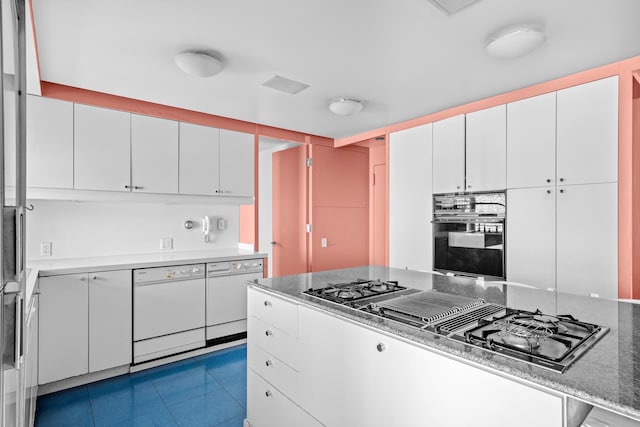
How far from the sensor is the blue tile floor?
228 cm

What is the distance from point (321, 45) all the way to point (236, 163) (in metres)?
1.90

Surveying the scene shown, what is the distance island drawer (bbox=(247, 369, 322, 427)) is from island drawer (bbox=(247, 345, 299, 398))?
0.04 meters

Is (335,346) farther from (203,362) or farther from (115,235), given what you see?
(115,235)

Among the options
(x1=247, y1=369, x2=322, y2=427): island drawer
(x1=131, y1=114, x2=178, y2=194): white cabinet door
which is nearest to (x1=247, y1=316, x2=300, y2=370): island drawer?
(x1=247, y1=369, x2=322, y2=427): island drawer

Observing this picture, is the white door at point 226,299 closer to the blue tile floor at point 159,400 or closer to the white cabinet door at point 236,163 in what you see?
the blue tile floor at point 159,400

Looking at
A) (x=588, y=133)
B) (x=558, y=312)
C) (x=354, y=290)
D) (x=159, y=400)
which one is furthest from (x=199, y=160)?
(x=588, y=133)

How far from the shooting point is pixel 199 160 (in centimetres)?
360

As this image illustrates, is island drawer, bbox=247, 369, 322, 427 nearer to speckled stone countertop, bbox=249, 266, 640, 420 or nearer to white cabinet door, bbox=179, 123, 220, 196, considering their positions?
speckled stone countertop, bbox=249, 266, 640, 420

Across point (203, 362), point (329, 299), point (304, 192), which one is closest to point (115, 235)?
point (203, 362)

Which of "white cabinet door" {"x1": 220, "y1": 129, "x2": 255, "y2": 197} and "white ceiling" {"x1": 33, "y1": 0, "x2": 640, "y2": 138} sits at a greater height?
"white ceiling" {"x1": 33, "y1": 0, "x2": 640, "y2": 138}

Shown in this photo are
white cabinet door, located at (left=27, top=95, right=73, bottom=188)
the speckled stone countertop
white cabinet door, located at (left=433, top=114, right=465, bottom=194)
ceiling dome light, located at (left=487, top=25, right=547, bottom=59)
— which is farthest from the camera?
white cabinet door, located at (left=433, top=114, right=465, bottom=194)

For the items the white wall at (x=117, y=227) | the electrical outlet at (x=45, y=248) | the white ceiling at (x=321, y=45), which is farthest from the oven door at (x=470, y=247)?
the electrical outlet at (x=45, y=248)

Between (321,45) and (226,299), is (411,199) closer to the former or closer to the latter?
(321,45)

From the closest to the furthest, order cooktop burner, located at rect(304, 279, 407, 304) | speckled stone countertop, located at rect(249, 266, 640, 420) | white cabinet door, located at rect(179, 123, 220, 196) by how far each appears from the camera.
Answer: speckled stone countertop, located at rect(249, 266, 640, 420), cooktop burner, located at rect(304, 279, 407, 304), white cabinet door, located at rect(179, 123, 220, 196)
